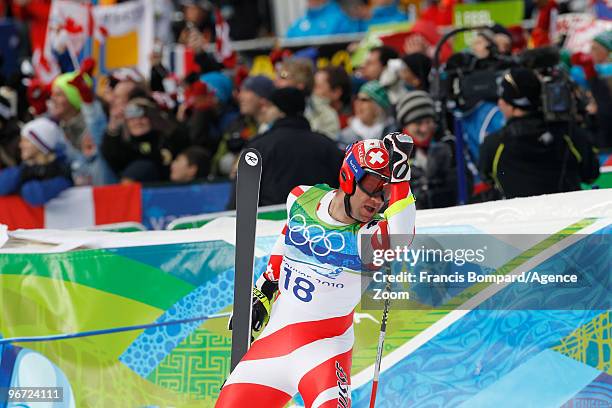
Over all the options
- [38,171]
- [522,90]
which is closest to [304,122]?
[522,90]

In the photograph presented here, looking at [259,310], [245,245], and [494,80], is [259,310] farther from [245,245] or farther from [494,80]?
[494,80]

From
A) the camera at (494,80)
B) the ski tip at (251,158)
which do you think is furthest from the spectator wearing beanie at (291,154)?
the ski tip at (251,158)

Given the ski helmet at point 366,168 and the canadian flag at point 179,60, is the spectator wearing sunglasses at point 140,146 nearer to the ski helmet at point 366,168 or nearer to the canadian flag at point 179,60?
the canadian flag at point 179,60

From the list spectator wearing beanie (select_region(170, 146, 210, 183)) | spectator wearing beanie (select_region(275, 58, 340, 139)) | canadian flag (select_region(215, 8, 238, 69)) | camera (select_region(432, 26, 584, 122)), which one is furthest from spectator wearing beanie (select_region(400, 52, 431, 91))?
canadian flag (select_region(215, 8, 238, 69))

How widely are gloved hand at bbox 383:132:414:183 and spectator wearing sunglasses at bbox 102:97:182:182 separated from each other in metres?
5.92

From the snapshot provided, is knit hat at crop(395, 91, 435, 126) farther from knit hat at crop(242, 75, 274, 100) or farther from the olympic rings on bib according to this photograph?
the olympic rings on bib

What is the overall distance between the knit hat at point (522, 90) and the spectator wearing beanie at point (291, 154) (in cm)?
123

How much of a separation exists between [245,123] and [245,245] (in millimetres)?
5238

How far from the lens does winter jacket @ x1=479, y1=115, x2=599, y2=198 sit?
8281 mm

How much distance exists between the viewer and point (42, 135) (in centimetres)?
1059

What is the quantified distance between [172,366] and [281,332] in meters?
1.21

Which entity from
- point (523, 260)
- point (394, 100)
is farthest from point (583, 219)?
point (394, 100)

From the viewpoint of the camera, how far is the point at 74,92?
39.3 ft

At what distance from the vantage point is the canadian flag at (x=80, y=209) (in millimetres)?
10555
